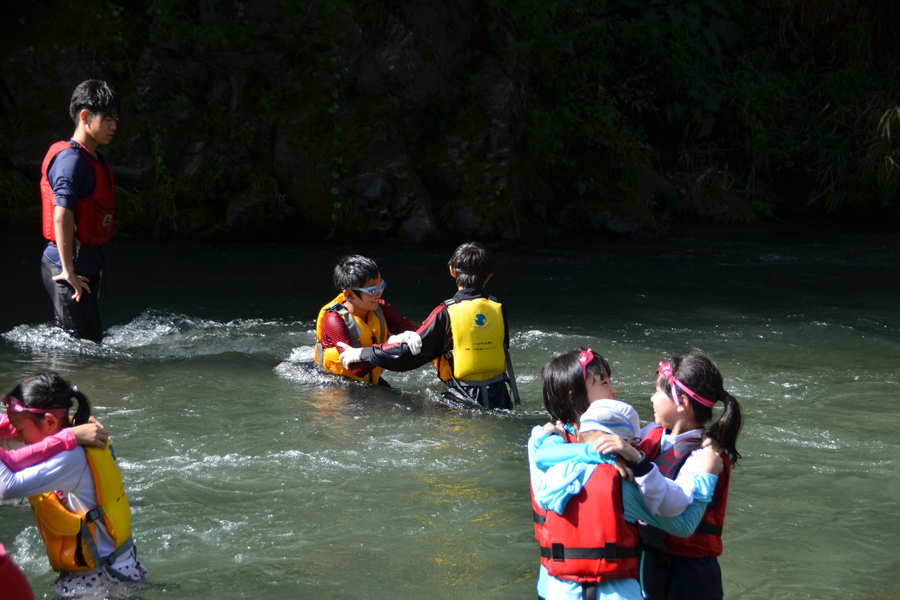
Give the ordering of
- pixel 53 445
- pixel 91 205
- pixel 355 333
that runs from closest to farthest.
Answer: pixel 53 445 < pixel 355 333 < pixel 91 205

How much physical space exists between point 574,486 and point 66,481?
1640 mm

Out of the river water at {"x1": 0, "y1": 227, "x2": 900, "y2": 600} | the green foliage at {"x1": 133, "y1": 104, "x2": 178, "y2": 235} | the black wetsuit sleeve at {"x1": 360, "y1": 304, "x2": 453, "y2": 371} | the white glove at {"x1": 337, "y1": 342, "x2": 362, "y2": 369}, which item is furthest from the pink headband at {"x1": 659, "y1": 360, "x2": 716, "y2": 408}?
the green foliage at {"x1": 133, "y1": 104, "x2": 178, "y2": 235}

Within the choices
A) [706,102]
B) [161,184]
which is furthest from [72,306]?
[706,102]

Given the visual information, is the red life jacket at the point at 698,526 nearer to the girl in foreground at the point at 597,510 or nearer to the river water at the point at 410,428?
the girl in foreground at the point at 597,510

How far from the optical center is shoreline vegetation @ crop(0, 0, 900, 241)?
11.3 metres

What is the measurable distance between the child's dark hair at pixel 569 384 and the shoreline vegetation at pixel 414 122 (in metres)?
8.91

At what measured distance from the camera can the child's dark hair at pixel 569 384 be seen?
2.49m

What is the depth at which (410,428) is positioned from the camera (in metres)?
4.75

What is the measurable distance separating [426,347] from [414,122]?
26.6ft

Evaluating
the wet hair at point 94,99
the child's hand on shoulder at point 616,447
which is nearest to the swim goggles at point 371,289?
the wet hair at point 94,99

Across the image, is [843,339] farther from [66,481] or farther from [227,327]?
[66,481]

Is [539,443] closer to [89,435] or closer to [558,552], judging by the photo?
[558,552]

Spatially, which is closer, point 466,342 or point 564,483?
point 564,483

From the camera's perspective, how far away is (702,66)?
14.9 metres
